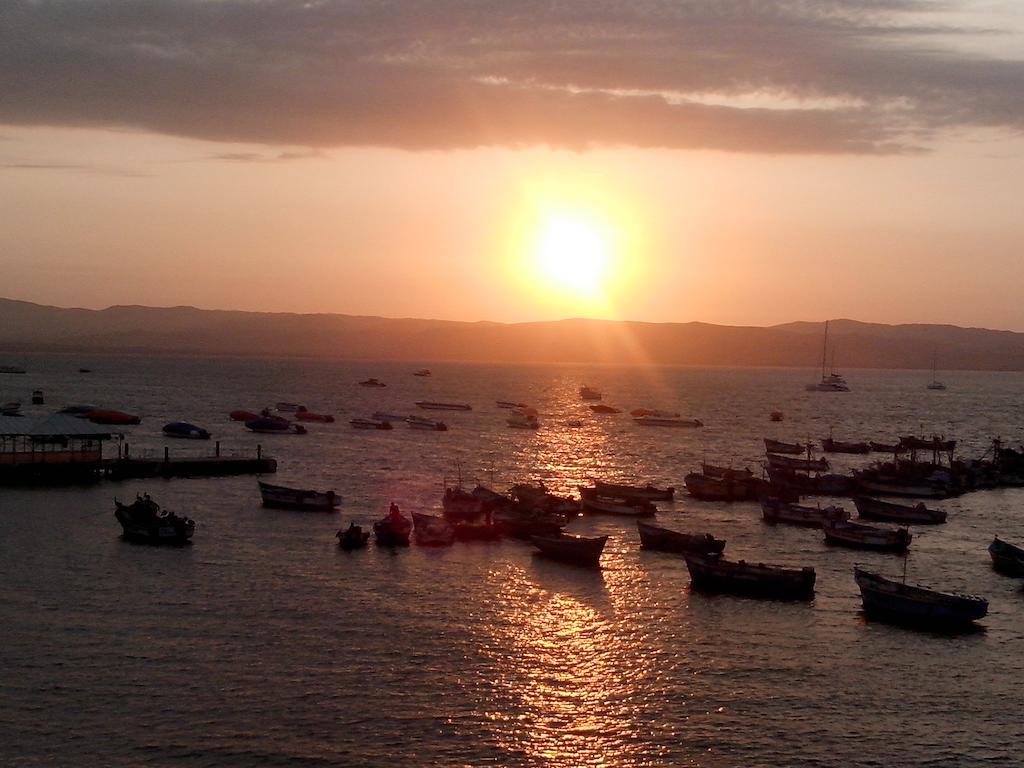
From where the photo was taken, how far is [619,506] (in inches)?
2972

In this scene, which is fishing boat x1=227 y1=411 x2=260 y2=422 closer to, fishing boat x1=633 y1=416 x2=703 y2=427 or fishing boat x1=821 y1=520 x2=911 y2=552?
fishing boat x1=633 y1=416 x2=703 y2=427

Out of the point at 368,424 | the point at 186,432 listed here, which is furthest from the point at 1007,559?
the point at 368,424

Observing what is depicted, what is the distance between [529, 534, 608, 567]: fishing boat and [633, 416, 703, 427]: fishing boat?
105 metres

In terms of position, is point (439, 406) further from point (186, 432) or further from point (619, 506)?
point (619, 506)

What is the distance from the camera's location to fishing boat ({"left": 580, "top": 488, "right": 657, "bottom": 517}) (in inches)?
2921

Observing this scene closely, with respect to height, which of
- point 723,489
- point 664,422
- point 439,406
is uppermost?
point 439,406

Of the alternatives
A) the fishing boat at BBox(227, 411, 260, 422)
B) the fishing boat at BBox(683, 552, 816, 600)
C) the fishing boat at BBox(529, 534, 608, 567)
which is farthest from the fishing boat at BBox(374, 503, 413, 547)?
the fishing boat at BBox(227, 411, 260, 422)

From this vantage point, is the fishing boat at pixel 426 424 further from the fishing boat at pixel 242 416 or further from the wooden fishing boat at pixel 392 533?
the wooden fishing boat at pixel 392 533

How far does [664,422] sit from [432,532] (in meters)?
106

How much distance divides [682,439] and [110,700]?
112 metres

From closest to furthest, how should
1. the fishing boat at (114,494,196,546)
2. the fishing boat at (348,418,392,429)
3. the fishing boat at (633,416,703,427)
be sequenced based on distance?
the fishing boat at (114,494,196,546) < the fishing boat at (348,418,392,429) < the fishing boat at (633,416,703,427)

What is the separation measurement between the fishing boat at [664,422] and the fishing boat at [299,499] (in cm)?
9666

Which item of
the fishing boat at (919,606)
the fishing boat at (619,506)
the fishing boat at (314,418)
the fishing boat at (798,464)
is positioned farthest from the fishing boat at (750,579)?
the fishing boat at (314,418)

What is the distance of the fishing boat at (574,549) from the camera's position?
57.6m
